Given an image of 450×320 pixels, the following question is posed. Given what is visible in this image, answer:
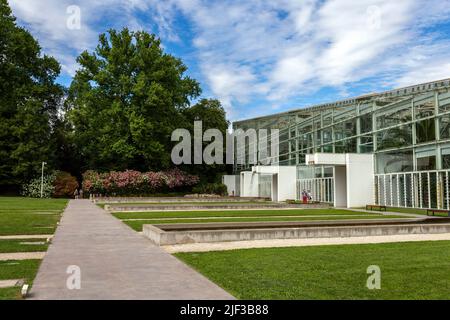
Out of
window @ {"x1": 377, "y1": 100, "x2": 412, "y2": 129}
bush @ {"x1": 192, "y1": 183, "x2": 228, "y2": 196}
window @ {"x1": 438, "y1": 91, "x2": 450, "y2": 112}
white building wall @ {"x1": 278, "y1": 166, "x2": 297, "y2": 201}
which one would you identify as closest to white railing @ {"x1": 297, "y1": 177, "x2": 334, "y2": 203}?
white building wall @ {"x1": 278, "y1": 166, "x2": 297, "y2": 201}

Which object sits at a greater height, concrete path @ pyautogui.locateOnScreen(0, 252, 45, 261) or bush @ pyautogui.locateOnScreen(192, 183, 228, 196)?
bush @ pyautogui.locateOnScreen(192, 183, 228, 196)

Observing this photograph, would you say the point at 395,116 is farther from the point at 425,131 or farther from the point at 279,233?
the point at 279,233

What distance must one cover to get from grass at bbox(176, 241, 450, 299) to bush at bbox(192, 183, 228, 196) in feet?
153

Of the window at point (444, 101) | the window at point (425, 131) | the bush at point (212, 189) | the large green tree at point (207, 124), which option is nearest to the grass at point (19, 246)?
the window at point (444, 101)

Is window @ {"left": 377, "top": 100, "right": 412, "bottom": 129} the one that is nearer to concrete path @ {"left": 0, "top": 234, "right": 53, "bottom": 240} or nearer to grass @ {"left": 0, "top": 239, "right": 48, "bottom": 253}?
concrete path @ {"left": 0, "top": 234, "right": 53, "bottom": 240}

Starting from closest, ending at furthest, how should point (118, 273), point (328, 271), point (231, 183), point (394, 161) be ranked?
1. point (118, 273)
2. point (328, 271)
3. point (394, 161)
4. point (231, 183)

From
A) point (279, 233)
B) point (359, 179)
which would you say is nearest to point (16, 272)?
point (279, 233)

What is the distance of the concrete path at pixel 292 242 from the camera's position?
12.5m

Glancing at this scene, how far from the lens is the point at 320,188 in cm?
3994

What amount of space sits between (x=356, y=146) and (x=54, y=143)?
40930mm

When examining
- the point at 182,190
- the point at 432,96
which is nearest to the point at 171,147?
the point at 182,190

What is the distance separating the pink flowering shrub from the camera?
171 ft

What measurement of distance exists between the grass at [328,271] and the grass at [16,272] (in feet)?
9.81

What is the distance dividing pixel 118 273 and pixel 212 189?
Result: 51115 millimetres
